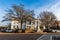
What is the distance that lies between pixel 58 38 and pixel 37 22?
144 ft

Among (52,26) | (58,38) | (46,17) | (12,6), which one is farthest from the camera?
(52,26)

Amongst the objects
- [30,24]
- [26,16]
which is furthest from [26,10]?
[30,24]

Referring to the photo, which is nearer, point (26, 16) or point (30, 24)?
point (26, 16)

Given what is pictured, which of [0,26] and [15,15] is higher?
[15,15]

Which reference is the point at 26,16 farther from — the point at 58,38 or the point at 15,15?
the point at 58,38

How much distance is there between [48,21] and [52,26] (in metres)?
4.12

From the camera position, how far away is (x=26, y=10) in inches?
1524

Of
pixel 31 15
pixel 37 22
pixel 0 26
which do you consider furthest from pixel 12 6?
pixel 0 26

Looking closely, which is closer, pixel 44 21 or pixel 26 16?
pixel 26 16

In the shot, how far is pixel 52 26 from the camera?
50.8 metres

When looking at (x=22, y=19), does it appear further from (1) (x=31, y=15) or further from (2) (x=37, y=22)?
(2) (x=37, y=22)

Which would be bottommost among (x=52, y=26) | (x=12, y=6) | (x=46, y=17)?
Answer: (x=52, y=26)

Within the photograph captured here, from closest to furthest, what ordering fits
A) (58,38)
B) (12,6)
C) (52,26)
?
(58,38), (12,6), (52,26)

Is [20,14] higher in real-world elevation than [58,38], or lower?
higher
